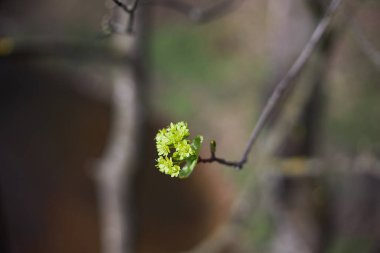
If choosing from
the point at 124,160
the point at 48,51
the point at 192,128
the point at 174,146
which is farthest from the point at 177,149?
the point at 192,128

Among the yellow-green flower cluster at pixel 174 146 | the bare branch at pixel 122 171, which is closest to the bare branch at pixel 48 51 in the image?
the bare branch at pixel 122 171

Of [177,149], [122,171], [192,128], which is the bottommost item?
[192,128]

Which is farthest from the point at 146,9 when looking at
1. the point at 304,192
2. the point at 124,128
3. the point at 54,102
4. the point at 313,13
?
the point at 54,102

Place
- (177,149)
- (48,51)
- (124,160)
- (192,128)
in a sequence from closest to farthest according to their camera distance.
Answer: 1. (177,149)
2. (48,51)
3. (124,160)
4. (192,128)

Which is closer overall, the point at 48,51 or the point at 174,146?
the point at 174,146

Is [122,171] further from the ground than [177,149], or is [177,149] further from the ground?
[177,149]

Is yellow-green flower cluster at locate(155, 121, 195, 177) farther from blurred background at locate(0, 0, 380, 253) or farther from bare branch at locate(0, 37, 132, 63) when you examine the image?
bare branch at locate(0, 37, 132, 63)

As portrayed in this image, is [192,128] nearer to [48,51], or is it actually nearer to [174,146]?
[48,51]
